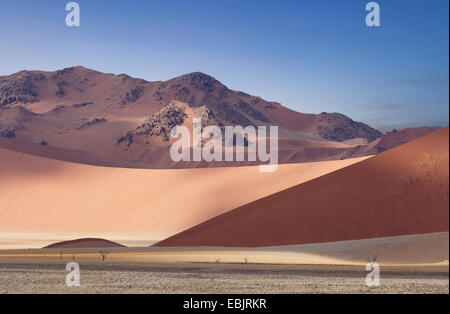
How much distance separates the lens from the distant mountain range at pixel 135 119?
261ft

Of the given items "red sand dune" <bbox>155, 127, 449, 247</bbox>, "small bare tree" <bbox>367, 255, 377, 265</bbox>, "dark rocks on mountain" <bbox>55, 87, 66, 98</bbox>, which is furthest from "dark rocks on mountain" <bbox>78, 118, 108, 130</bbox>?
"small bare tree" <bbox>367, 255, 377, 265</bbox>

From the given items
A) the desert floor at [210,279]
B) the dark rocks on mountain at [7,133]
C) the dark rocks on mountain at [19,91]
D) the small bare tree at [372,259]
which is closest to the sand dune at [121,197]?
the desert floor at [210,279]

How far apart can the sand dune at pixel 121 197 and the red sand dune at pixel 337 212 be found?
430 inches

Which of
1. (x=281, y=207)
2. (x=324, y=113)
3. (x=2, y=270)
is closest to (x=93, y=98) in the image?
(x=324, y=113)

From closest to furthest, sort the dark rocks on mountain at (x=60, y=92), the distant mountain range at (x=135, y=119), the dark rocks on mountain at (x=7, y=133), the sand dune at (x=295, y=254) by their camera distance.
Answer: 1. the sand dune at (x=295, y=254)
2. the distant mountain range at (x=135, y=119)
3. the dark rocks on mountain at (x=7, y=133)
4. the dark rocks on mountain at (x=60, y=92)

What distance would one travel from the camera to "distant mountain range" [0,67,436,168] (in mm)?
79562

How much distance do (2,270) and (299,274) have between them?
7861 mm

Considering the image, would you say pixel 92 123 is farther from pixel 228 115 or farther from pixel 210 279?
pixel 210 279

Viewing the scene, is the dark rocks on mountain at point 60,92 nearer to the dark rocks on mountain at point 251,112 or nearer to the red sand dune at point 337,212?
the dark rocks on mountain at point 251,112

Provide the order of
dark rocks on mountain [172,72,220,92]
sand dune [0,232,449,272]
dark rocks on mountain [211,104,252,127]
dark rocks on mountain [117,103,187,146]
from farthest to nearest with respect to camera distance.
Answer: dark rocks on mountain [172,72,220,92]
dark rocks on mountain [211,104,252,127]
dark rocks on mountain [117,103,187,146]
sand dune [0,232,449,272]

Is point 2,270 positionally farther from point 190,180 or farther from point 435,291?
point 190,180

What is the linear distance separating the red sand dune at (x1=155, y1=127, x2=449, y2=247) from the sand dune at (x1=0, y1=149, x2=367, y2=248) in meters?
10.9

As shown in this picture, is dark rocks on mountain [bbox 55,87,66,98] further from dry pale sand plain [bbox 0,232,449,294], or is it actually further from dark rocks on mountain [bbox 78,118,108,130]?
dry pale sand plain [bbox 0,232,449,294]

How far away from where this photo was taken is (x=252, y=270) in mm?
15398
